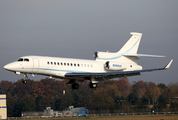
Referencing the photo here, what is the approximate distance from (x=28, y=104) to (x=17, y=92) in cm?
1573

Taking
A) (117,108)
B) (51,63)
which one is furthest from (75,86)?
(117,108)

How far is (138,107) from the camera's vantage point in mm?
56344

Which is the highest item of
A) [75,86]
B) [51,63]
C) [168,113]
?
[51,63]

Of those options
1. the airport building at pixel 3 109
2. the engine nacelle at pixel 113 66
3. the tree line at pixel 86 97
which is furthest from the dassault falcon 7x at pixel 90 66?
the airport building at pixel 3 109

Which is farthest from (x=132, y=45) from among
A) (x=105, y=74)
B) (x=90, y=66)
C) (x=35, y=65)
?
(x=35, y=65)

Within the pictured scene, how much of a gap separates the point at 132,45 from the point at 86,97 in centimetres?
3516

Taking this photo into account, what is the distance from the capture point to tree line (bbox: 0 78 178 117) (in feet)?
189

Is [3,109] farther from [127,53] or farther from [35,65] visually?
[127,53]

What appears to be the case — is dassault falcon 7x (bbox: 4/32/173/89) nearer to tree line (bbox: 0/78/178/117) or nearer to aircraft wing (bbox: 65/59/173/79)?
aircraft wing (bbox: 65/59/173/79)

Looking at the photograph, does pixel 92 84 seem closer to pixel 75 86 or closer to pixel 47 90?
pixel 75 86

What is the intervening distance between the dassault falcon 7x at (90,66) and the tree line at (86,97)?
20.7 m

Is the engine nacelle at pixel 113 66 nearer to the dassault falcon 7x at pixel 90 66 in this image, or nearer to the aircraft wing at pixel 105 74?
the dassault falcon 7x at pixel 90 66

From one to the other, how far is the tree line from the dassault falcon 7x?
67.8 feet

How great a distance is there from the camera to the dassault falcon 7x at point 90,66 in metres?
30.1
